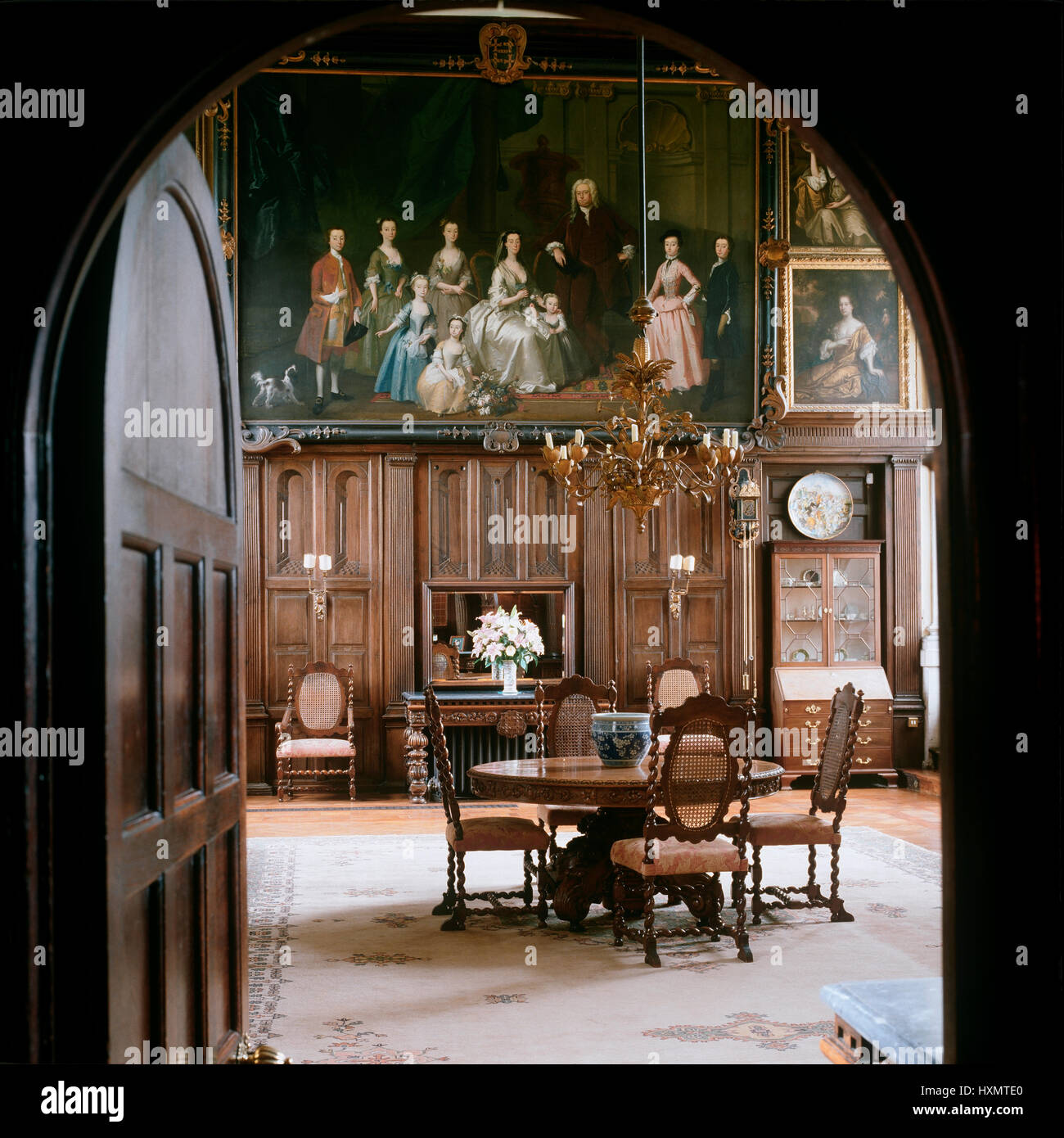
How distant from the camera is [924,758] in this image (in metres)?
11.6

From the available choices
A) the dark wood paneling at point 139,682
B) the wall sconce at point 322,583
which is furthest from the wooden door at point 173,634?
the wall sconce at point 322,583

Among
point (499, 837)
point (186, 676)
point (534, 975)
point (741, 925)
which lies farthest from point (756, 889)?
point (186, 676)

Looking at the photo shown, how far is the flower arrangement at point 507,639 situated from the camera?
9805mm

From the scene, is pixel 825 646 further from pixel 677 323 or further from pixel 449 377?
pixel 449 377

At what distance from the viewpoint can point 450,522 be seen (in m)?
11.1

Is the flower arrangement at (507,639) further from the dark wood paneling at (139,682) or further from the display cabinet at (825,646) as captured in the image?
the dark wood paneling at (139,682)

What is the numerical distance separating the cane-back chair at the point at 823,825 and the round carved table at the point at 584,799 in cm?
25

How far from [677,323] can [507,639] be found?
379 centimetres

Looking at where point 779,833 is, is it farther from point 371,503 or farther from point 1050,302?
point 371,503

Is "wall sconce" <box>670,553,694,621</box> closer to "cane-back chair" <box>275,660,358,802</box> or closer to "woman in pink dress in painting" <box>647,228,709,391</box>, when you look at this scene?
"woman in pink dress in painting" <box>647,228,709,391</box>

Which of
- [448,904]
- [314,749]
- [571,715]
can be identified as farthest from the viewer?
[314,749]

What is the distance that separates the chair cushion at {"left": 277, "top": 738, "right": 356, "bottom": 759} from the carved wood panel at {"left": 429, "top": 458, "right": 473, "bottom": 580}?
1.93 m

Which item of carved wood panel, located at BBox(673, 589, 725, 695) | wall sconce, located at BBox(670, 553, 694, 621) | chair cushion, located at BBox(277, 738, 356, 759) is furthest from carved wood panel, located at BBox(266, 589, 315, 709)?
carved wood panel, located at BBox(673, 589, 725, 695)

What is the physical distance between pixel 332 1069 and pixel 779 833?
4.34 meters
